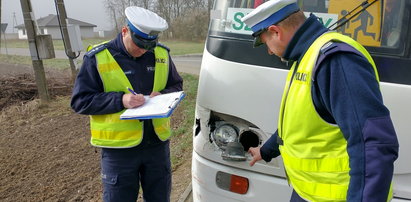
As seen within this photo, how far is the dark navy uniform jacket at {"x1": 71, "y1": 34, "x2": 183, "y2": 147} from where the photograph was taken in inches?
88.0

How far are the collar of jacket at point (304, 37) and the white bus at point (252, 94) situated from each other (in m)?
0.48

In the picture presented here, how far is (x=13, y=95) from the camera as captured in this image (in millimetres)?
8344

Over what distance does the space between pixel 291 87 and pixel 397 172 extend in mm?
829

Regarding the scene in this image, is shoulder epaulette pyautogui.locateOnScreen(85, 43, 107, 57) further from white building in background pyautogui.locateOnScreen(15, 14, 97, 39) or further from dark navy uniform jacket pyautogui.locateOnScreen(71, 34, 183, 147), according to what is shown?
white building in background pyautogui.locateOnScreen(15, 14, 97, 39)

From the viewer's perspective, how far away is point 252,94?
6.48 feet

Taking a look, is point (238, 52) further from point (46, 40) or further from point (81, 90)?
point (46, 40)

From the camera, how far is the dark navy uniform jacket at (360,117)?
1.14 meters

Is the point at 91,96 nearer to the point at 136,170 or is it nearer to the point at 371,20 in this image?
the point at 136,170

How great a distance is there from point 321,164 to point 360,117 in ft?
1.02

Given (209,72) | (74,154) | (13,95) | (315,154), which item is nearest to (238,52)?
(209,72)

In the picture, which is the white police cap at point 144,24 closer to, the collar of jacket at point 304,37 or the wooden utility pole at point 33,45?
the collar of jacket at point 304,37

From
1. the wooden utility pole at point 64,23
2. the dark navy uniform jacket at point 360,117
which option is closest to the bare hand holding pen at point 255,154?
the dark navy uniform jacket at point 360,117

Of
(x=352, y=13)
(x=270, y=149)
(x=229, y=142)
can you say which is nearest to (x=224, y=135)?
(x=229, y=142)

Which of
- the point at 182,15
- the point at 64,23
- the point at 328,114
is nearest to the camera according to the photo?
the point at 328,114
